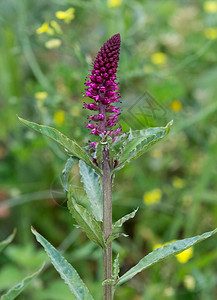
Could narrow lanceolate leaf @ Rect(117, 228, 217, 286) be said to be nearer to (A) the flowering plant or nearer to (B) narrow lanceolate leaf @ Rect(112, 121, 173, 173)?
(A) the flowering plant

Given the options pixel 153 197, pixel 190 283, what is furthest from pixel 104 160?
pixel 153 197

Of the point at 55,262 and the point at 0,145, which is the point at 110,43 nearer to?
the point at 55,262

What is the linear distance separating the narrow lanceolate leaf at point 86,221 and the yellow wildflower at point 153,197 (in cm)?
116

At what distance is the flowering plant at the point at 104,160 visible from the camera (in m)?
0.65

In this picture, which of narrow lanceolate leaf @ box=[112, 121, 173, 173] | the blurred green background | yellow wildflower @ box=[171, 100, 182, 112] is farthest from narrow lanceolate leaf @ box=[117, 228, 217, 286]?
yellow wildflower @ box=[171, 100, 182, 112]

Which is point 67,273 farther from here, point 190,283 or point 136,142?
point 190,283

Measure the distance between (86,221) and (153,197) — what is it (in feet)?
3.98

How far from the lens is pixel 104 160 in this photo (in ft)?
2.24

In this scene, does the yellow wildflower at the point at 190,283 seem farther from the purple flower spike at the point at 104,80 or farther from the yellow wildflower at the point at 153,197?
the purple flower spike at the point at 104,80

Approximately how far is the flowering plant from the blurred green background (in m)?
0.69

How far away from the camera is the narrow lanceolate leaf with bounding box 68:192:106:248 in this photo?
64 centimetres

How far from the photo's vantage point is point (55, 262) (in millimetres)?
701

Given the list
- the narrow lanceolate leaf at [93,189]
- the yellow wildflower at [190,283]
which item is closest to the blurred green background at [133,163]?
the yellow wildflower at [190,283]

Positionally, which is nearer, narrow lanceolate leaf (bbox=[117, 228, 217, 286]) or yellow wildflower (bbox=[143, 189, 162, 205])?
narrow lanceolate leaf (bbox=[117, 228, 217, 286])
